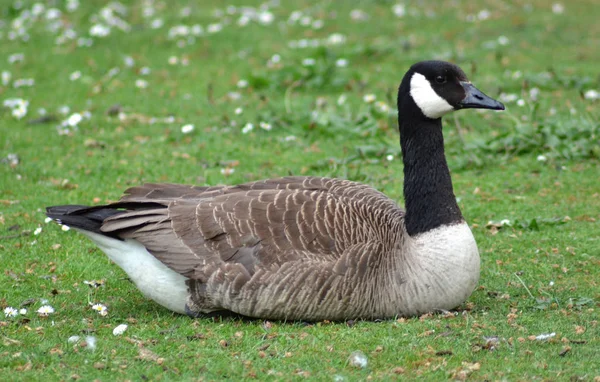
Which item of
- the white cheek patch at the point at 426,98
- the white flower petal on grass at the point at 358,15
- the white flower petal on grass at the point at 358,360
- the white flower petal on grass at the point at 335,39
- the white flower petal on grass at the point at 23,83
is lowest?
the white flower petal on grass at the point at 358,360

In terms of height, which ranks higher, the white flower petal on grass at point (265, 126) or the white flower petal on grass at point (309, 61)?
the white flower petal on grass at point (309, 61)

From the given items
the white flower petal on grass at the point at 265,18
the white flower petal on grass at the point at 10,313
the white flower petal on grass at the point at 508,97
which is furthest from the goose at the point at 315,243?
the white flower petal on grass at the point at 265,18

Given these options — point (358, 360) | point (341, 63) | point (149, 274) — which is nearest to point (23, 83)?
point (341, 63)

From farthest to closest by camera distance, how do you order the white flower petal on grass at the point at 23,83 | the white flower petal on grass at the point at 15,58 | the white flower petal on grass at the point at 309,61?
1. the white flower petal on grass at the point at 15,58
2. the white flower petal on grass at the point at 23,83
3. the white flower petal on grass at the point at 309,61

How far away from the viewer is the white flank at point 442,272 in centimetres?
614

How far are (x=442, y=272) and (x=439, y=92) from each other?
140 centimetres

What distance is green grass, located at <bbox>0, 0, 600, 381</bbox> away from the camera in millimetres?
5445

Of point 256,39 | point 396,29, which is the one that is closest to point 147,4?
point 256,39

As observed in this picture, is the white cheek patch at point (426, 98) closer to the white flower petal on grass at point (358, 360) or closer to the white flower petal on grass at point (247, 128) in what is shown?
the white flower petal on grass at point (358, 360)

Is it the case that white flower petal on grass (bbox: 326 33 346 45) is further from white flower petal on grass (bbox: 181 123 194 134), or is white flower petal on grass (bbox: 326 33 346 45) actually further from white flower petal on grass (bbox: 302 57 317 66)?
white flower petal on grass (bbox: 181 123 194 134)

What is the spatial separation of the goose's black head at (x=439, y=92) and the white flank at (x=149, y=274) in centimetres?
228

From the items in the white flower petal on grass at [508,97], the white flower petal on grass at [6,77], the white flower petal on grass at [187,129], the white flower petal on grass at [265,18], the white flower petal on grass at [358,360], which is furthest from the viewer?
the white flower petal on grass at [265,18]

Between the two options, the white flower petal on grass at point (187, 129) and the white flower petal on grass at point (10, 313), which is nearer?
the white flower petal on grass at point (10, 313)

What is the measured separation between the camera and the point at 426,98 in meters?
6.48
